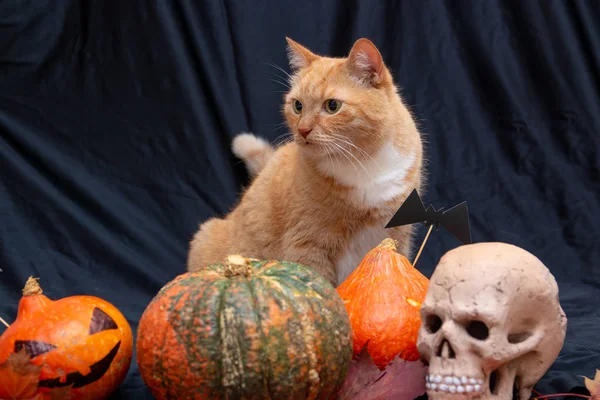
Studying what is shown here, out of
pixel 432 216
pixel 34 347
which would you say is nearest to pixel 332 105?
pixel 432 216

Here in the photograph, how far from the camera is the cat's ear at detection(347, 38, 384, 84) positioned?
6.40ft

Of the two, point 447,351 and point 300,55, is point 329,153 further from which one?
point 447,351

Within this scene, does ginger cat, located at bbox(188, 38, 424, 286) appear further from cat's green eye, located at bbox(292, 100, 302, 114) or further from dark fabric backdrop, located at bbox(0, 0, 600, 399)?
dark fabric backdrop, located at bbox(0, 0, 600, 399)

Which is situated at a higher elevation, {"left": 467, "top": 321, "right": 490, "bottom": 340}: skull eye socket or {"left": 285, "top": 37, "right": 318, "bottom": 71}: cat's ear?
{"left": 285, "top": 37, "right": 318, "bottom": 71}: cat's ear

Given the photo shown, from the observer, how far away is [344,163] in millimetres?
2037

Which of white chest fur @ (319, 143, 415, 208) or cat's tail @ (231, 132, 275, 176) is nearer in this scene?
white chest fur @ (319, 143, 415, 208)

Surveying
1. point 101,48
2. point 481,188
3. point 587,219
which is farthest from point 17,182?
point 587,219

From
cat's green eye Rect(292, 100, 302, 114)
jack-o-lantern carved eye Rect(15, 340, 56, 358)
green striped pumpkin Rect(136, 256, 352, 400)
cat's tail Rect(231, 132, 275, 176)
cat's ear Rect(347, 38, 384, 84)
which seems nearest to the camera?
green striped pumpkin Rect(136, 256, 352, 400)

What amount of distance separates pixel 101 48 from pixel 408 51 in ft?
4.24

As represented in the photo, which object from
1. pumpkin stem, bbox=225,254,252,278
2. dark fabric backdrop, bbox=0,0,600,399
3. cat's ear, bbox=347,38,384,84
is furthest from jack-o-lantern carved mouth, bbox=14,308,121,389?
dark fabric backdrop, bbox=0,0,600,399

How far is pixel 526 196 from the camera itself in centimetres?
293

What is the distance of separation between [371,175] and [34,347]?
3.47 feet

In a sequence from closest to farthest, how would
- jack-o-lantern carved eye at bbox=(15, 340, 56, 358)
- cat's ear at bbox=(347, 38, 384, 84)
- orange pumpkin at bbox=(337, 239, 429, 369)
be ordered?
jack-o-lantern carved eye at bbox=(15, 340, 56, 358) < orange pumpkin at bbox=(337, 239, 429, 369) < cat's ear at bbox=(347, 38, 384, 84)

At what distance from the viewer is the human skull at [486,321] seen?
1.32 m
